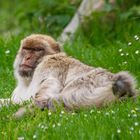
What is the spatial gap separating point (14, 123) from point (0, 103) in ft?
3.67

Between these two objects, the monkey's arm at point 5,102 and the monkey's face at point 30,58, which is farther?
the monkey's face at point 30,58

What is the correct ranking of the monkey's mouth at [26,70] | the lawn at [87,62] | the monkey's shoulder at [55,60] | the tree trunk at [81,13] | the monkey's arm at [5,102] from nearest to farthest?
the lawn at [87,62] → the monkey's arm at [5,102] → the monkey's shoulder at [55,60] → the monkey's mouth at [26,70] → the tree trunk at [81,13]

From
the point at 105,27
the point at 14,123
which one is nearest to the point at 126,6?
the point at 105,27

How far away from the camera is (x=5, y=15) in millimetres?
26500

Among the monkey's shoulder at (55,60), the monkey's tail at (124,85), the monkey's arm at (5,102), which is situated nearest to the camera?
the monkey's tail at (124,85)

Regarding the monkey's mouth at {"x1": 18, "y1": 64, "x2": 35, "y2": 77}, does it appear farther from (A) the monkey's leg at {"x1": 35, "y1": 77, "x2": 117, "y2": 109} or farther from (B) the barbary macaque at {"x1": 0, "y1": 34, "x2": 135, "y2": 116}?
(A) the monkey's leg at {"x1": 35, "y1": 77, "x2": 117, "y2": 109}

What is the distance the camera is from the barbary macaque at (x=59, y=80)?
8523 millimetres

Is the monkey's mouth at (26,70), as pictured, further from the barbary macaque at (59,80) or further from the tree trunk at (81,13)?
the tree trunk at (81,13)

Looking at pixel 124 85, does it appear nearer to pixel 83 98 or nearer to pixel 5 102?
pixel 83 98

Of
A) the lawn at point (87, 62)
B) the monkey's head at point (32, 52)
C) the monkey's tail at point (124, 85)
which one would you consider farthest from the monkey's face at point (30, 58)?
the monkey's tail at point (124, 85)

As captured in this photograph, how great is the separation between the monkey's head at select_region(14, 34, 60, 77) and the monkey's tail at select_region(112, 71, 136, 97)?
1399 mm

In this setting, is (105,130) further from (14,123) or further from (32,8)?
(32,8)

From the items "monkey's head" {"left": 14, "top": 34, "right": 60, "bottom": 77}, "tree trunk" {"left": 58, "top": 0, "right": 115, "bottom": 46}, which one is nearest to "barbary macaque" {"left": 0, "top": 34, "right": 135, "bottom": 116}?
"monkey's head" {"left": 14, "top": 34, "right": 60, "bottom": 77}

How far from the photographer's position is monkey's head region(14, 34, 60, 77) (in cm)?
943
